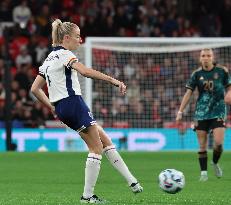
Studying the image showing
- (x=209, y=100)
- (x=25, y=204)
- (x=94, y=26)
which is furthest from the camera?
(x=94, y=26)

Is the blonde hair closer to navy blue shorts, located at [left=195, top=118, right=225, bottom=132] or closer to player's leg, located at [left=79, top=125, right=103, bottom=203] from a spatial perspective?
player's leg, located at [left=79, top=125, right=103, bottom=203]

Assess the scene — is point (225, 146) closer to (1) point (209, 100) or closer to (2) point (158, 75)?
(2) point (158, 75)

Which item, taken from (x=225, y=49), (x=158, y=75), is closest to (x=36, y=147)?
A: (x=158, y=75)

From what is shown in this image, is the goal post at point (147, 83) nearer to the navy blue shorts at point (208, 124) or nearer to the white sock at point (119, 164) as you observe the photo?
the navy blue shorts at point (208, 124)

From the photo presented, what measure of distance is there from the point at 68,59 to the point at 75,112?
0.61 m

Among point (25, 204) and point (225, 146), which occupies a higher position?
point (25, 204)

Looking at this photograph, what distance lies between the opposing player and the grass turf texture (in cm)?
58

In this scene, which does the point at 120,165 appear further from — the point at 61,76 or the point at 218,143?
the point at 218,143

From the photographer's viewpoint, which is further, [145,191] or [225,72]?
[225,72]

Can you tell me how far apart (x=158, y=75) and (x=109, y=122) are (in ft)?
6.13

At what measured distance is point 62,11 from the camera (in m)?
30.1

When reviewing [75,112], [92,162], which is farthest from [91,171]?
[75,112]

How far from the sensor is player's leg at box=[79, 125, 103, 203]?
34.2 ft

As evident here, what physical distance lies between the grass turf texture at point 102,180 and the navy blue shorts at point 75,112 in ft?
3.01
